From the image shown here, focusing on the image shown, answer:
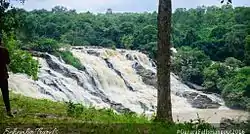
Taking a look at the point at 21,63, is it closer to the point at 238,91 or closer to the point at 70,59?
the point at 70,59

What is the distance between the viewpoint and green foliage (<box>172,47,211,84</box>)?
43.0 metres

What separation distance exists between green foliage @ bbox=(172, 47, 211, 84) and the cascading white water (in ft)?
3.91

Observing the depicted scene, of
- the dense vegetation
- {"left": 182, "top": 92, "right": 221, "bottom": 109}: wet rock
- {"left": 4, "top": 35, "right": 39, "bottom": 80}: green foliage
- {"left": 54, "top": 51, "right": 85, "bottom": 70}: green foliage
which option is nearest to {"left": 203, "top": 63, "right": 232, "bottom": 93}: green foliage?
the dense vegetation

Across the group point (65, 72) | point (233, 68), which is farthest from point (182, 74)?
point (65, 72)

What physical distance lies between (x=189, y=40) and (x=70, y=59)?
22.6 meters

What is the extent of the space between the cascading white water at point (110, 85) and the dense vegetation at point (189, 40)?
5.58 ft

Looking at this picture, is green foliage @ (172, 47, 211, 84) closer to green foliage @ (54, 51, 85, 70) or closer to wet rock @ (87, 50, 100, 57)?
wet rock @ (87, 50, 100, 57)

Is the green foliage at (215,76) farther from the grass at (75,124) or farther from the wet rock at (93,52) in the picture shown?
the grass at (75,124)

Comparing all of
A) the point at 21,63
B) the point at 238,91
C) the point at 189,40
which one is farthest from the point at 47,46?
the point at 189,40

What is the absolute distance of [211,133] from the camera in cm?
718

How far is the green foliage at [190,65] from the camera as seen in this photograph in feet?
141

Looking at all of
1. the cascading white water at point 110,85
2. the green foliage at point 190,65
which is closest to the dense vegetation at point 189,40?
the green foliage at point 190,65

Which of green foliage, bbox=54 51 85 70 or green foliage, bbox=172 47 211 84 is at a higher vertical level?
green foliage, bbox=54 51 85 70

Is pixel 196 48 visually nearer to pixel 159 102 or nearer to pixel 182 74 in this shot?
pixel 182 74
